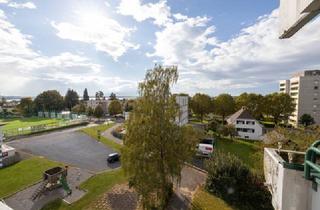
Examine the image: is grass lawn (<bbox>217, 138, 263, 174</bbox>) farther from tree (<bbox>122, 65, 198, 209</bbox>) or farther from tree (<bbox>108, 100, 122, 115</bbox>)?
tree (<bbox>108, 100, 122, 115</bbox>)

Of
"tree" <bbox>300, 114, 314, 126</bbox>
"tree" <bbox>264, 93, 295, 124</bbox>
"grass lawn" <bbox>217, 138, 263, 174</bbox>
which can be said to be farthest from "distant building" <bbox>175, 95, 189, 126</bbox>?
"tree" <bbox>300, 114, 314, 126</bbox>

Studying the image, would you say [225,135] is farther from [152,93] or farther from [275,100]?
[152,93]

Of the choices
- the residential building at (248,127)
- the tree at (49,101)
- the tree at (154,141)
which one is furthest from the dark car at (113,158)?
the tree at (49,101)

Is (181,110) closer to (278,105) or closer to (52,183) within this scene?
(52,183)

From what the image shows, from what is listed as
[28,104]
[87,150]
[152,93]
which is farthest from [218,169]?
[28,104]

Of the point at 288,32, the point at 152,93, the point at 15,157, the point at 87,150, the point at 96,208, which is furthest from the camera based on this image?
the point at 87,150

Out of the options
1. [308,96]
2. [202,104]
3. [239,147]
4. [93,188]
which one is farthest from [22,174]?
[308,96]

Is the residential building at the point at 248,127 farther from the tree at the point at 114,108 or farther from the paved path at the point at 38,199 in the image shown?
the tree at the point at 114,108
